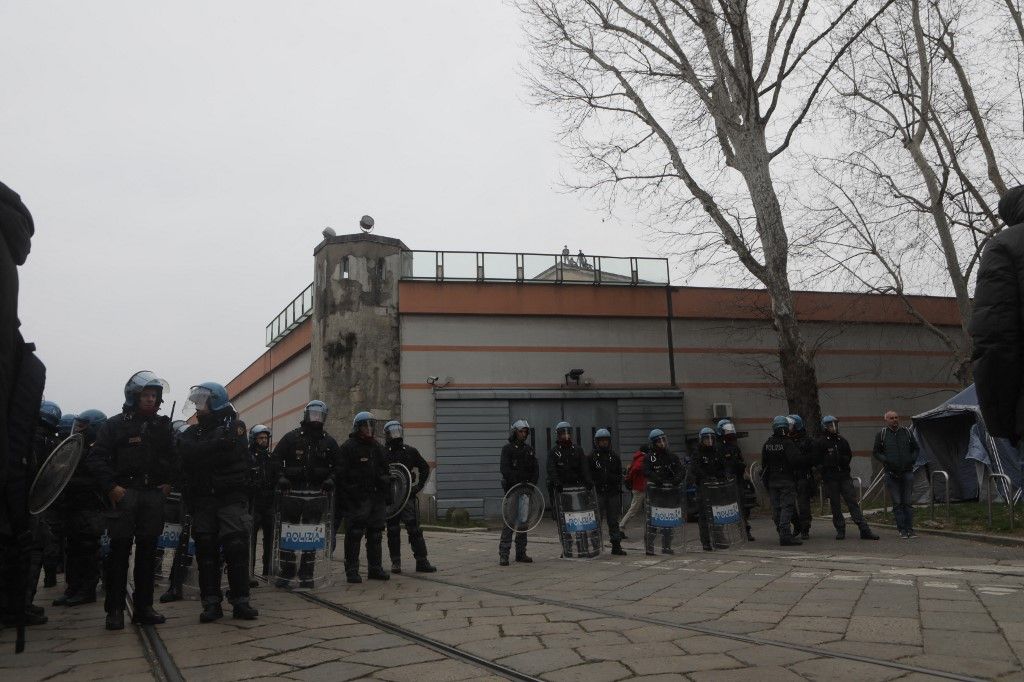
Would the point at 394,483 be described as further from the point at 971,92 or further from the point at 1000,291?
the point at 971,92

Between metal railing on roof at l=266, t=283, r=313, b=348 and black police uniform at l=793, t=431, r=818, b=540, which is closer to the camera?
black police uniform at l=793, t=431, r=818, b=540

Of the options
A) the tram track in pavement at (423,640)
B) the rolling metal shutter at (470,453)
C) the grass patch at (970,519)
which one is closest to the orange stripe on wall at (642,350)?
the rolling metal shutter at (470,453)

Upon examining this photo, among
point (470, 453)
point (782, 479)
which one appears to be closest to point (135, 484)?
point (782, 479)

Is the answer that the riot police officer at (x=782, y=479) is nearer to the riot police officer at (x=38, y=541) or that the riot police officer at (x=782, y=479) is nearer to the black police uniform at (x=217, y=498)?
the black police uniform at (x=217, y=498)

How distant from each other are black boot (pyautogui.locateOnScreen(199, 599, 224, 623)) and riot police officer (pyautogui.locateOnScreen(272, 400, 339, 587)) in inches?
54.2

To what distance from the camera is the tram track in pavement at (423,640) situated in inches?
159

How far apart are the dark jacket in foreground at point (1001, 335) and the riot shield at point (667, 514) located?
7183 mm

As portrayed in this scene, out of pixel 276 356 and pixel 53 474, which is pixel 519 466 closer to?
pixel 53 474

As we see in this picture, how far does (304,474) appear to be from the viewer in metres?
7.91

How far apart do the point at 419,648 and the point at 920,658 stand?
108 inches

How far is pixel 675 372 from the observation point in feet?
70.4

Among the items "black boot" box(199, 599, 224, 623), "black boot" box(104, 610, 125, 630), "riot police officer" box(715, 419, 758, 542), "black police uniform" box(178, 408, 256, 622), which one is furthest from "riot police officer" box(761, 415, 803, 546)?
"black boot" box(104, 610, 125, 630)

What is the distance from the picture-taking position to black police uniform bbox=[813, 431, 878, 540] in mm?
11305

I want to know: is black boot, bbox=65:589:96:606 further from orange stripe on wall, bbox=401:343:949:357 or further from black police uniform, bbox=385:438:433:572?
orange stripe on wall, bbox=401:343:949:357
